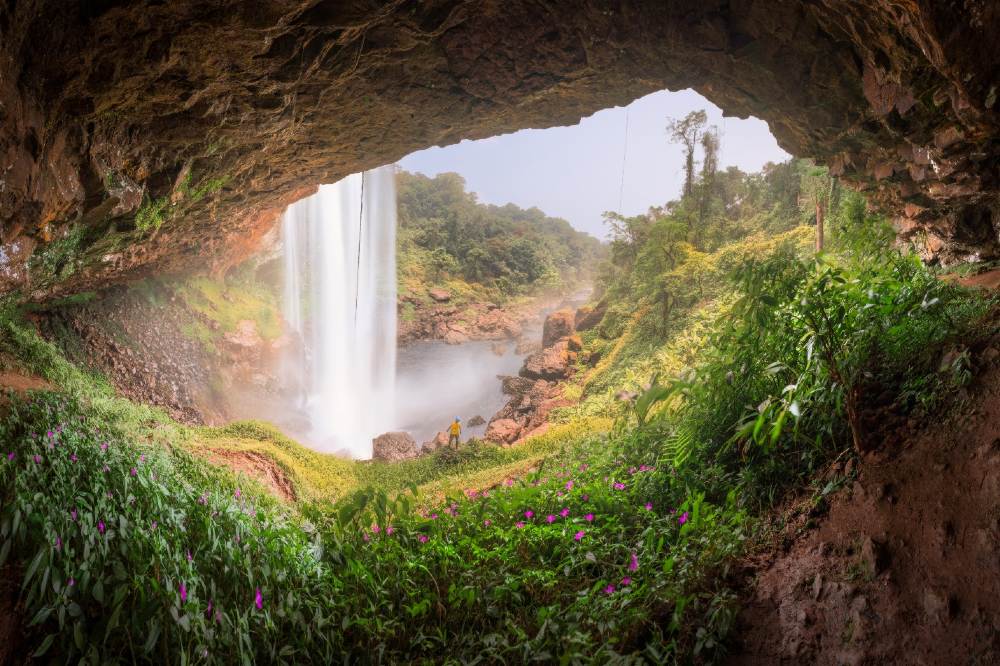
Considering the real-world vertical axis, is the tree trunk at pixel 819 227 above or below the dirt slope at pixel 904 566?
above

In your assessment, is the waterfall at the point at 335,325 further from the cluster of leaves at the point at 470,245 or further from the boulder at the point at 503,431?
the cluster of leaves at the point at 470,245

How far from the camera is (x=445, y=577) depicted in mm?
2924

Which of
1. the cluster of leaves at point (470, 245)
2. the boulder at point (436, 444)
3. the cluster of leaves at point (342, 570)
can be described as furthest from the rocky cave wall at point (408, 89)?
the cluster of leaves at point (470, 245)

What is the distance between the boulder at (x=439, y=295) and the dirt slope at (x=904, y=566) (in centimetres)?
2809

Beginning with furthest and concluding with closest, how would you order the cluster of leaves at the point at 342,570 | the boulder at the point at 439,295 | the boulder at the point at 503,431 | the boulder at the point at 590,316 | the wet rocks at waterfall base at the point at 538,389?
the boulder at the point at 439,295 < the boulder at the point at 590,316 < the wet rocks at waterfall base at the point at 538,389 < the boulder at the point at 503,431 < the cluster of leaves at the point at 342,570

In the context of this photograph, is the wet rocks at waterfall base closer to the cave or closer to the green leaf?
the cave

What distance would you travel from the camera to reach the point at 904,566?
6.77 ft

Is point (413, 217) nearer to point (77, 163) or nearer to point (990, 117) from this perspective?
point (77, 163)

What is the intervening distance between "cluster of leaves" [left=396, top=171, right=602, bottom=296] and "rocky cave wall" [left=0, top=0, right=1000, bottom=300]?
82.0ft

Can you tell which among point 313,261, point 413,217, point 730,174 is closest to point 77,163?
point 313,261

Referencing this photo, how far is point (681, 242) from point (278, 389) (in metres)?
13.5

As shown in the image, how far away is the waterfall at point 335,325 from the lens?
18453 mm

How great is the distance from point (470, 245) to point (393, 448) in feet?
76.6

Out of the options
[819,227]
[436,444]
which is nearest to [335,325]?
[436,444]
